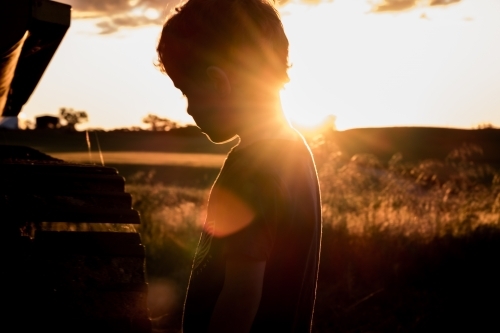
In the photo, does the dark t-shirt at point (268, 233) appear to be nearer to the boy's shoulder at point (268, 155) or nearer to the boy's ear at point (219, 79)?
the boy's shoulder at point (268, 155)

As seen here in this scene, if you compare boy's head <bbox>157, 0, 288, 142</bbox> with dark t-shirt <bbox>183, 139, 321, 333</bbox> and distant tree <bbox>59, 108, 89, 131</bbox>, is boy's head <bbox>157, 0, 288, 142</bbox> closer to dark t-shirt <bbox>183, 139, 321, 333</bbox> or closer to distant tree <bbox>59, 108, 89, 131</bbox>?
dark t-shirt <bbox>183, 139, 321, 333</bbox>

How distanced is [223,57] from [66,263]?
166 cm

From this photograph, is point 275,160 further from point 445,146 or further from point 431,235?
point 445,146

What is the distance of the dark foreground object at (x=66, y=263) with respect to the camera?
311 centimetres

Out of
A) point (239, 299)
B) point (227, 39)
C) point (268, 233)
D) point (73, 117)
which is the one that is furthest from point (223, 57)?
point (73, 117)

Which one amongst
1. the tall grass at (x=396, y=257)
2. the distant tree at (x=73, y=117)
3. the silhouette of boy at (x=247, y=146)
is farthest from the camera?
the distant tree at (x=73, y=117)

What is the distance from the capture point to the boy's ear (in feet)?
6.06

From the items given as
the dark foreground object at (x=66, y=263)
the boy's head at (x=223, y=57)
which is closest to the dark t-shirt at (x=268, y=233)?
the boy's head at (x=223, y=57)

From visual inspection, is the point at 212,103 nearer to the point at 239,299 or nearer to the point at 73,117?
the point at 239,299

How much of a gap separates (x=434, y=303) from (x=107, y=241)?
579 centimetres

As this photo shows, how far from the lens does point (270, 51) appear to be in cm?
191

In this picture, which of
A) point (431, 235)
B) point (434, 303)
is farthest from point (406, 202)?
point (434, 303)

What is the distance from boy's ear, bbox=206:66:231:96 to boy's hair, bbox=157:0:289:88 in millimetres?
19

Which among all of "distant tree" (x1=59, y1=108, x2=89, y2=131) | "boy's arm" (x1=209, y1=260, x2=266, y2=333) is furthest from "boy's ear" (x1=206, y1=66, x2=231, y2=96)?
"distant tree" (x1=59, y1=108, x2=89, y2=131)
